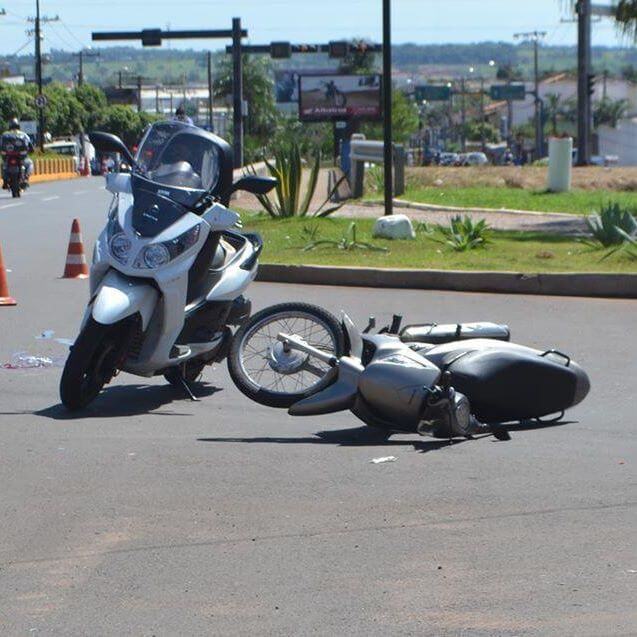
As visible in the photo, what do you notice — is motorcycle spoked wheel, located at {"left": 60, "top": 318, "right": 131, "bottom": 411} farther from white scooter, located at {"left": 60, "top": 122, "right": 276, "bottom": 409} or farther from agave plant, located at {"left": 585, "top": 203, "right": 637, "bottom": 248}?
agave plant, located at {"left": 585, "top": 203, "right": 637, "bottom": 248}

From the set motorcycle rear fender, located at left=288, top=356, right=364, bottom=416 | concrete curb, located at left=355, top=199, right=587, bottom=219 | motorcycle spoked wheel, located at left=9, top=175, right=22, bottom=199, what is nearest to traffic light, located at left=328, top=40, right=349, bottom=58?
motorcycle spoked wheel, located at left=9, top=175, right=22, bottom=199

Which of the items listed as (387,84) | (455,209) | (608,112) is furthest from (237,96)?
(608,112)

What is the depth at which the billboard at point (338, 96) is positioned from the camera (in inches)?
2432

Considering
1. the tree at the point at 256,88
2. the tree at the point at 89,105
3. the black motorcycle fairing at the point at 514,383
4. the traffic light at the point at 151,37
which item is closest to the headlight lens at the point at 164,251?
the black motorcycle fairing at the point at 514,383

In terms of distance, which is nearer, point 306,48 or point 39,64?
point 306,48

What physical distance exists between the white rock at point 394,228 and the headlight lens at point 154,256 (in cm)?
1028

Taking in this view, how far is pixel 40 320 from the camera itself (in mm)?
12281

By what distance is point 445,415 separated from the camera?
23.7 ft

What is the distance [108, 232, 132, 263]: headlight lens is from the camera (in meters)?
8.12

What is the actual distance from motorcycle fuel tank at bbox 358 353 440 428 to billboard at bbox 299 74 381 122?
2150 inches

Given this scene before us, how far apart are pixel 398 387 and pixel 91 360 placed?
6.02 feet

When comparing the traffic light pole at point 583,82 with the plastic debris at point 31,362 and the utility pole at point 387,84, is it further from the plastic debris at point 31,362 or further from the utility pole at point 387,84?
the plastic debris at point 31,362

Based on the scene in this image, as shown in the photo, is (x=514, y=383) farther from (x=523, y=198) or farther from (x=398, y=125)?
(x=398, y=125)

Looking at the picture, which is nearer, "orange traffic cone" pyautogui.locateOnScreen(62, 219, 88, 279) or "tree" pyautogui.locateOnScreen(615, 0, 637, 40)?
"orange traffic cone" pyautogui.locateOnScreen(62, 219, 88, 279)
